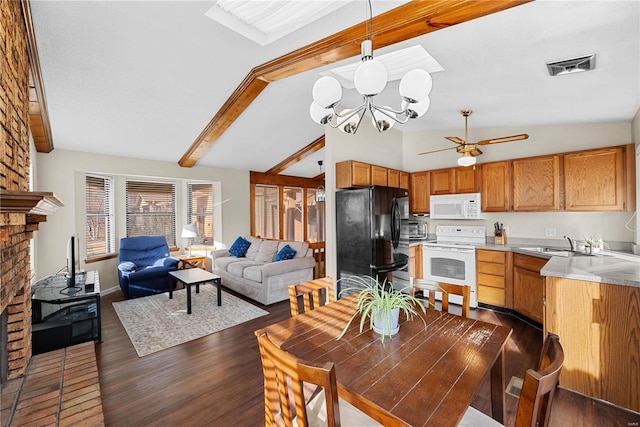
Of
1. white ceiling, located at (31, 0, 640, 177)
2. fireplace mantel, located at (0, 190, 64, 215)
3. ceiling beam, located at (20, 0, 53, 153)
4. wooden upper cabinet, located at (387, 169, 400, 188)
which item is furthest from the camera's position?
wooden upper cabinet, located at (387, 169, 400, 188)

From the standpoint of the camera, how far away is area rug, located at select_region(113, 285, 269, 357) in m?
3.11

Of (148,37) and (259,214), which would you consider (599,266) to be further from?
(259,214)

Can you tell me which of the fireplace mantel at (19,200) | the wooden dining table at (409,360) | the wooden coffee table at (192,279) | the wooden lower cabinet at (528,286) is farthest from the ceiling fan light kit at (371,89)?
the wooden coffee table at (192,279)

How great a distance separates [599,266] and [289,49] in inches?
133

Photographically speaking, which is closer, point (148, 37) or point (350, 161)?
point (148, 37)

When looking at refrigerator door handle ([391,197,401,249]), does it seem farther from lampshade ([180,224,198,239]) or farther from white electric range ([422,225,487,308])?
lampshade ([180,224,198,239])

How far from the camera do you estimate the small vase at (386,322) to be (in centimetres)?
148

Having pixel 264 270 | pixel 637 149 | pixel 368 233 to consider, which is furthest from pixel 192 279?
pixel 637 149

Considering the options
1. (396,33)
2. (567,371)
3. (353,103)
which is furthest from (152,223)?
(567,371)

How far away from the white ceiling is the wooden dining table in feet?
6.35

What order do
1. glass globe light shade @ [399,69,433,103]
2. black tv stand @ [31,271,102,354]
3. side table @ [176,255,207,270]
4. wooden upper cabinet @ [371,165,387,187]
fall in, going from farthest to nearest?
side table @ [176,255,207,270]
wooden upper cabinet @ [371,165,387,187]
black tv stand @ [31,271,102,354]
glass globe light shade @ [399,69,433,103]

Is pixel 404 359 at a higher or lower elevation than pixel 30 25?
lower

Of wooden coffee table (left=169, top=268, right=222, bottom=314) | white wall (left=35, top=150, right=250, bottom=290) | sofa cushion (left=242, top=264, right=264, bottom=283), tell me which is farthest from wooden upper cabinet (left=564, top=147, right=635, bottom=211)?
white wall (left=35, top=150, right=250, bottom=290)

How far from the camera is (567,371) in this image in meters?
2.18
